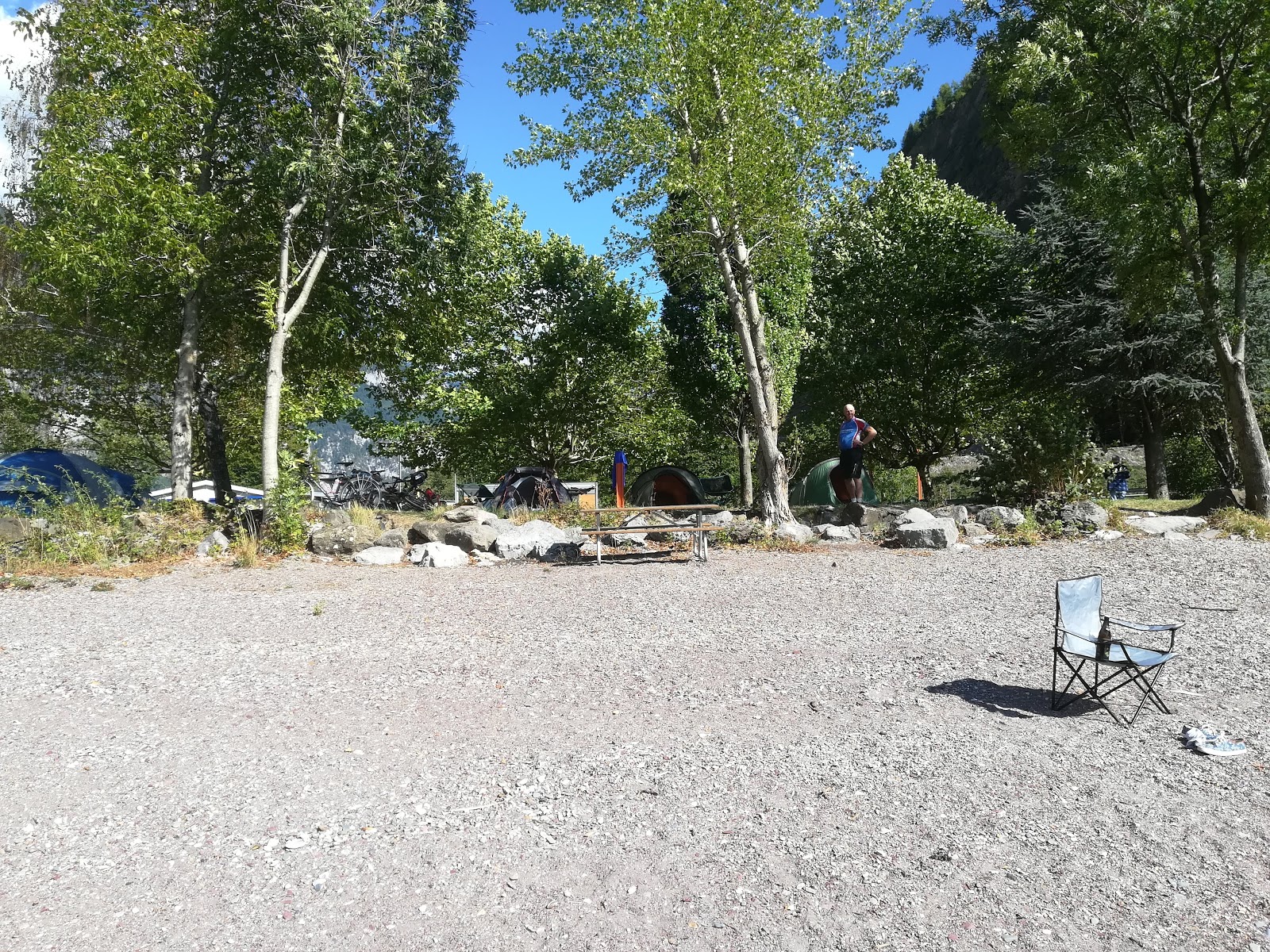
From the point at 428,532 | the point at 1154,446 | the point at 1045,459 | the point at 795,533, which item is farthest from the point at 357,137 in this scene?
the point at 1154,446

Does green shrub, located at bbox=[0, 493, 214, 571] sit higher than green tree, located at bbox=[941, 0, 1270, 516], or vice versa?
green tree, located at bbox=[941, 0, 1270, 516]

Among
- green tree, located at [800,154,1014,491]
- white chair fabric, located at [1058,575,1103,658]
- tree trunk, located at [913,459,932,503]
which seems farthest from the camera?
tree trunk, located at [913,459,932,503]

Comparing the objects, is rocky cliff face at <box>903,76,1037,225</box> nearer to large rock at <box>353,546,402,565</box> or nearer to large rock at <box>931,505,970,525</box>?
large rock at <box>931,505,970,525</box>

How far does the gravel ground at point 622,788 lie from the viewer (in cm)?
285

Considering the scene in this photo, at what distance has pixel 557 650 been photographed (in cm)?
634

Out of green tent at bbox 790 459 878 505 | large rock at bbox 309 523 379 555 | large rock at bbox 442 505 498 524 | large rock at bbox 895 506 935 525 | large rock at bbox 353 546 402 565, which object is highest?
green tent at bbox 790 459 878 505

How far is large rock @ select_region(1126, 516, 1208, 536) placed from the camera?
11.4 meters

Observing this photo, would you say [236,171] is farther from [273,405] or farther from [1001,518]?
[1001,518]

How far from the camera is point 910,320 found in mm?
22094

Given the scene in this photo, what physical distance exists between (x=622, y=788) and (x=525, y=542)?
7.90m

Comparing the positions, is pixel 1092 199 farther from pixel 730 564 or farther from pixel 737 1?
pixel 730 564

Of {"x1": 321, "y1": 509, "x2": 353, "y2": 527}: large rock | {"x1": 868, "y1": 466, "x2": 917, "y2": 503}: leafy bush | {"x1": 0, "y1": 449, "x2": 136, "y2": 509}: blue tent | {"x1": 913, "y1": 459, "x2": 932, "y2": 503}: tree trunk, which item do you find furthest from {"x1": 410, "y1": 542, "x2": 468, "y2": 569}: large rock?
{"x1": 868, "y1": 466, "x2": 917, "y2": 503}: leafy bush

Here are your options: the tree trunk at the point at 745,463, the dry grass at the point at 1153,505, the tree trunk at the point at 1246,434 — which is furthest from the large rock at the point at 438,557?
Result: the tree trunk at the point at 745,463

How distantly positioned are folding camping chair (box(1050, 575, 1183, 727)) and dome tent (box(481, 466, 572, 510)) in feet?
42.3
